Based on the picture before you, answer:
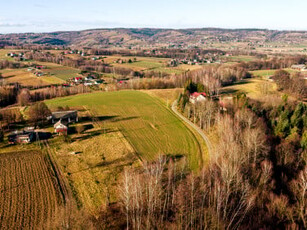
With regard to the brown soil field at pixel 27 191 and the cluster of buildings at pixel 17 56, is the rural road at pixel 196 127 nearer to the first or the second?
the brown soil field at pixel 27 191

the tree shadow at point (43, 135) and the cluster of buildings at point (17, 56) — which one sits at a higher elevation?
the cluster of buildings at point (17, 56)

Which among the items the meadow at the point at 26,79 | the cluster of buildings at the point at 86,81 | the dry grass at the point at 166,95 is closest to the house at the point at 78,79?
the cluster of buildings at the point at 86,81

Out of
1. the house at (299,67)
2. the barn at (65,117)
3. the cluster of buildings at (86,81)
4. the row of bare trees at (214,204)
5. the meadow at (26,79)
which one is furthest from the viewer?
the house at (299,67)

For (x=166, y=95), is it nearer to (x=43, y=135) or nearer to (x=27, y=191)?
(x=43, y=135)

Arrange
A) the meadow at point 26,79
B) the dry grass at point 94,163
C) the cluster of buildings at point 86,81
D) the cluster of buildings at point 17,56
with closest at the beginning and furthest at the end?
1. the dry grass at point 94,163
2. the meadow at point 26,79
3. the cluster of buildings at point 86,81
4. the cluster of buildings at point 17,56

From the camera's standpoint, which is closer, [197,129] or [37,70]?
[197,129]

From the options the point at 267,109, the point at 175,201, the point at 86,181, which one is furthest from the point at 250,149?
the point at 267,109

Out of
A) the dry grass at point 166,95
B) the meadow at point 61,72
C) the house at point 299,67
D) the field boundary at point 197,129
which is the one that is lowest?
the field boundary at point 197,129

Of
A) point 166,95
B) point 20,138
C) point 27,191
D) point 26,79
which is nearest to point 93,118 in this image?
point 20,138

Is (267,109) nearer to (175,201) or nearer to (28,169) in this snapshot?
(175,201)
